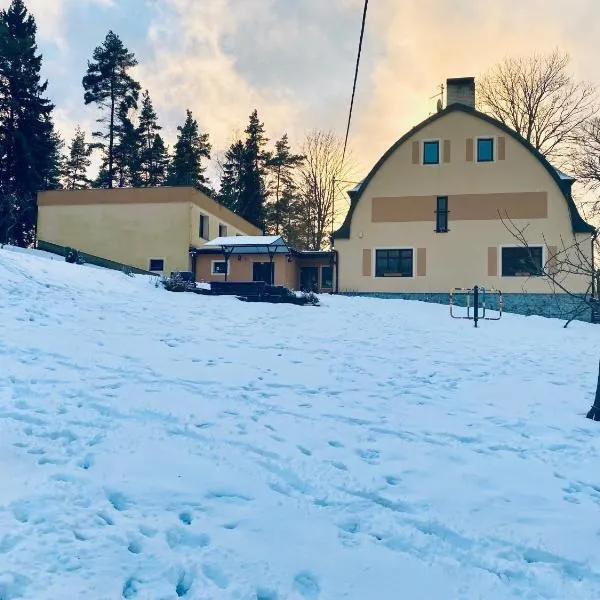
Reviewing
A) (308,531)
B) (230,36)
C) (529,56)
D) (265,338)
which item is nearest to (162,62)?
(230,36)

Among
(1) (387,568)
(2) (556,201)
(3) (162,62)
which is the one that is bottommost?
(1) (387,568)

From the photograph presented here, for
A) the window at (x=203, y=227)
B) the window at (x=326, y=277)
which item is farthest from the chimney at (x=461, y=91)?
the window at (x=203, y=227)

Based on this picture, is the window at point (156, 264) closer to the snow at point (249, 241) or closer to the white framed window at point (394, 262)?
the snow at point (249, 241)

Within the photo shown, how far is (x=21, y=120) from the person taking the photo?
3350 centimetres

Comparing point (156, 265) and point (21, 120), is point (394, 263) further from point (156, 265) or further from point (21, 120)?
point (21, 120)

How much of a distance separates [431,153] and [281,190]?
22.2 m

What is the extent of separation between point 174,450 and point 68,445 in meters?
0.90

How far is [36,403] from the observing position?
535 centimetres

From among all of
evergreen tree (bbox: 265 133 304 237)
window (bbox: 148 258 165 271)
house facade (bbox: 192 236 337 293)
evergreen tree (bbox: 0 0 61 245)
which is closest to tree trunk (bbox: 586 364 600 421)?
house facade (bbox: 192 236 337 293)

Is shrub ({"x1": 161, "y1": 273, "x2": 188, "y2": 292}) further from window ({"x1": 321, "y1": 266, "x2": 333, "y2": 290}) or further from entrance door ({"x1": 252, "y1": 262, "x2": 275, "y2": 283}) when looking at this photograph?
window ({"x1": 321, "y1": 266, "x2": 333, "y2": 290})

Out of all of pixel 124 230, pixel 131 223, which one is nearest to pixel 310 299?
pixel 131 223

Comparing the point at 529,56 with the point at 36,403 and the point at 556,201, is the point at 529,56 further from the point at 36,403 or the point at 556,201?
the point at 36,403

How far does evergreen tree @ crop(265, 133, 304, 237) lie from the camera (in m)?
42.2

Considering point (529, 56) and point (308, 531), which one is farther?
point (529, 56)
